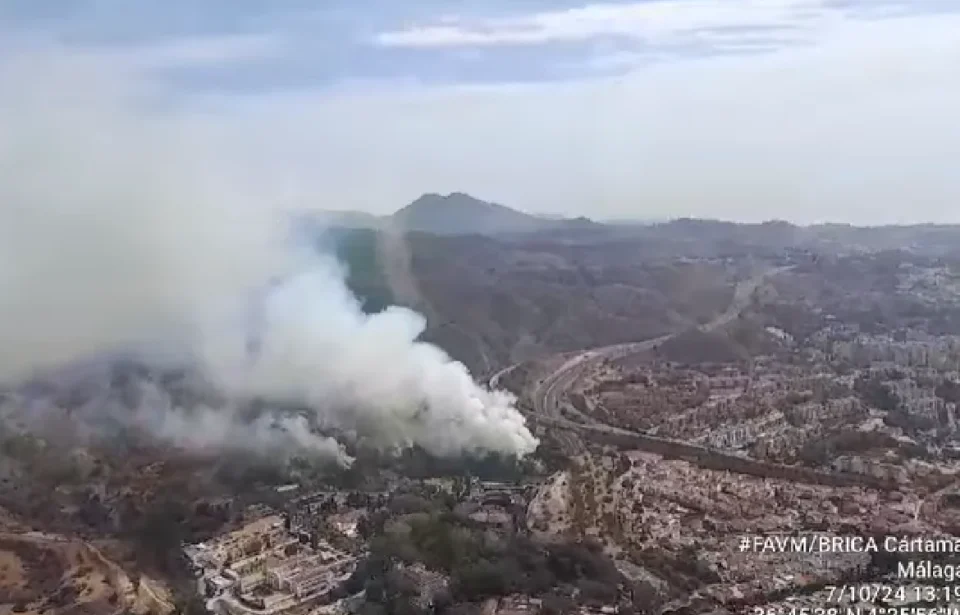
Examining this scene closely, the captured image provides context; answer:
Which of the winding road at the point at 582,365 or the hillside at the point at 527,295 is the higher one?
the hillside at the point at 527,295

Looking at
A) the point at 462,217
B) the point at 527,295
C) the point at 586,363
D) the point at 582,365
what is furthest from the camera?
the point at 462,217

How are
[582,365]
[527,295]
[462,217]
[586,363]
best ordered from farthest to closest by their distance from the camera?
[462,217] → [527,295] → [586,363] → [582,365]

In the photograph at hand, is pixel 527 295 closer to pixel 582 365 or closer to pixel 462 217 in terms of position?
pixel 582 365

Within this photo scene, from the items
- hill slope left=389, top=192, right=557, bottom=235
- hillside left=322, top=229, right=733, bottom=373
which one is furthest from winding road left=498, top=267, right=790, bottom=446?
hill slope left=389, top=192, right=557, bottom=235

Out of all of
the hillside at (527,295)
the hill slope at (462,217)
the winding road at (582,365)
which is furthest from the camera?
the hill slope at (462,217)

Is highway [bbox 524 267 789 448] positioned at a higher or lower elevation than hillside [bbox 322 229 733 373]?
lower

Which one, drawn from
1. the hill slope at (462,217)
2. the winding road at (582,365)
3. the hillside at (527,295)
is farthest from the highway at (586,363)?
the hill slope at (462,217)

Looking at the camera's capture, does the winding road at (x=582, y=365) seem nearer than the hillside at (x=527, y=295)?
Yes

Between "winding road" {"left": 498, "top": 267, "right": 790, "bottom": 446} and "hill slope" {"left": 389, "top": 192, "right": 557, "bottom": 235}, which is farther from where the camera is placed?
"hill slope" {"left": 389, "top": 192, "right": 557, "bottom": 235}

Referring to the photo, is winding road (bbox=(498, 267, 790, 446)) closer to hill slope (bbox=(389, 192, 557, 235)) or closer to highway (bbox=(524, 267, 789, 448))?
highway (bbox=(524, 267, 789, 448))

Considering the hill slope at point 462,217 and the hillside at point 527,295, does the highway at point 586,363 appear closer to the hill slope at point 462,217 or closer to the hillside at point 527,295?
the hillside at point 527,295

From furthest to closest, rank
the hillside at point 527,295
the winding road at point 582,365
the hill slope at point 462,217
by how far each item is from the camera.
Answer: the hill slope at point 462,217 → the hillside at point 527,295 → the winding road at point 582,365

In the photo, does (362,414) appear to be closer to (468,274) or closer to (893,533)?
(893,533)

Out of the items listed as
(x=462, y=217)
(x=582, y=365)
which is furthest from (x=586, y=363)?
(x=462, y=217)
